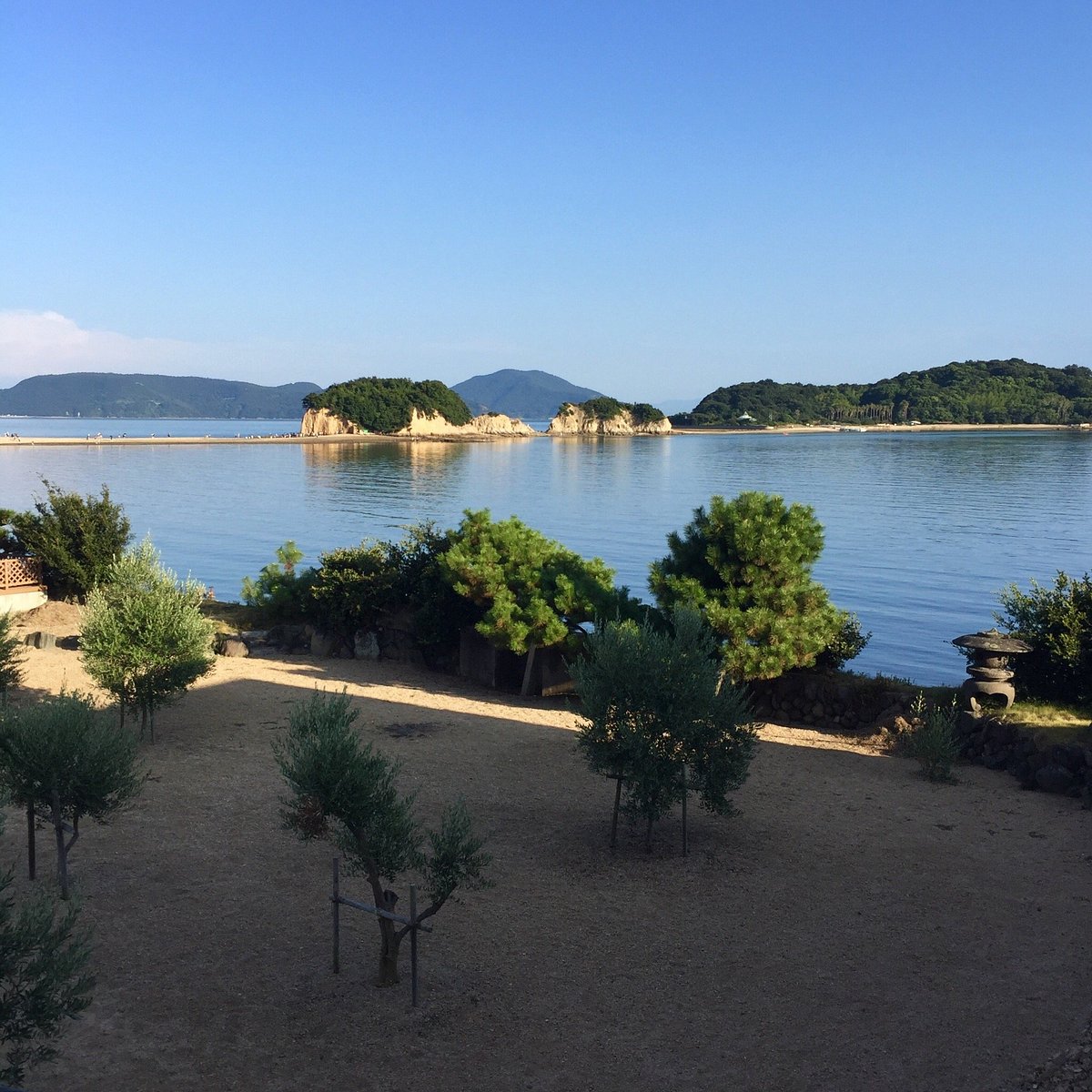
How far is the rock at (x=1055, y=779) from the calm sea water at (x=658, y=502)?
464 inches

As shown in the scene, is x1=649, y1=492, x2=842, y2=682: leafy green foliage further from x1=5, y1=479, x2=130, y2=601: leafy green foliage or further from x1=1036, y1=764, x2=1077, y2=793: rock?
x1=5, y1=479, x2=130, y2=601: leafy green foliage

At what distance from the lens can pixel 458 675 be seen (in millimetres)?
23219

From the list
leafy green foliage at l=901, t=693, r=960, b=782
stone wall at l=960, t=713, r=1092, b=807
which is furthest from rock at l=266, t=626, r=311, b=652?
stone wall at l=960, t=713, r=1092, b=807

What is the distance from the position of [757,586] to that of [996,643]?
13.5 ft

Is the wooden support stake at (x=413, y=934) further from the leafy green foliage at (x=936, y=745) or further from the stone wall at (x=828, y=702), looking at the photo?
the stone wall at (x=828, y=702)

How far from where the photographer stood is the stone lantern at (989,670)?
17.3 metres

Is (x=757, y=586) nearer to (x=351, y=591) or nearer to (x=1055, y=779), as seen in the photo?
(x=1055, y=779)

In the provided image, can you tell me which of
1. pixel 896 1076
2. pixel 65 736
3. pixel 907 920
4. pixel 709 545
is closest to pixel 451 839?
pixel 896 1076

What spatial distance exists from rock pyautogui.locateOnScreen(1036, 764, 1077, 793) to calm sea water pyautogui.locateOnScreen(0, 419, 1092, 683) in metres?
11.8

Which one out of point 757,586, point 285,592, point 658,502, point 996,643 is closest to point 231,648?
point 285,592

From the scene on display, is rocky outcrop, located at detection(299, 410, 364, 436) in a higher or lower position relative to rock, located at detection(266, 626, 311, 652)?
higher

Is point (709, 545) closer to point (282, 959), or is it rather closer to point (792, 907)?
point (792, 907)

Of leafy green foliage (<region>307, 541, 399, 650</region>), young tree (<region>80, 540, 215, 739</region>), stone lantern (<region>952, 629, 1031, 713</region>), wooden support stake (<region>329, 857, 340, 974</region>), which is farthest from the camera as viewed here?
leafy green foliage (<region>307, 541, 399, 650</region>)

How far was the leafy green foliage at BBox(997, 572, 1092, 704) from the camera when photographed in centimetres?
1747
